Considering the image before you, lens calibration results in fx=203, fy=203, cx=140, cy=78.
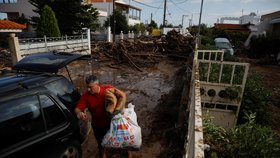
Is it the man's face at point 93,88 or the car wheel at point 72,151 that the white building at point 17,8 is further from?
the car wheel at point 72,151

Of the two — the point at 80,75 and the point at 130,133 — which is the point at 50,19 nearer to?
the point at 80,75

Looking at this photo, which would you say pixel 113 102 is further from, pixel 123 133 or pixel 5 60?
pixel 5 60

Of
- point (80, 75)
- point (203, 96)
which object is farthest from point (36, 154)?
point (80, 75)

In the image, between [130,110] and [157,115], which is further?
[157,115]

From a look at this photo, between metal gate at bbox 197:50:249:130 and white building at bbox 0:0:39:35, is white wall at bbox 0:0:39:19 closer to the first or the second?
white building at bbox 0:0:39:35

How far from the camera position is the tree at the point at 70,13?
2012 centimetres

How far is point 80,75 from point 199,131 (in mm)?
10122

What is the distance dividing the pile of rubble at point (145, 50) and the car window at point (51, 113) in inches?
415

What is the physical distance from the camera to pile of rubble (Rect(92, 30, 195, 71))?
49.7 feet

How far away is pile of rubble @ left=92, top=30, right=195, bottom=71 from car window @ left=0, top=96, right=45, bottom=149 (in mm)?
10898

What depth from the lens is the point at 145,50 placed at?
18750 mm

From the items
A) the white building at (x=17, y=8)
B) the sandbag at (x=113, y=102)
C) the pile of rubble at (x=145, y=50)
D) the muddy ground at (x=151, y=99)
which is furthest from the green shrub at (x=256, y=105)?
the white building at (x=17, y=8)

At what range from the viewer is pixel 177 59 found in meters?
17.8

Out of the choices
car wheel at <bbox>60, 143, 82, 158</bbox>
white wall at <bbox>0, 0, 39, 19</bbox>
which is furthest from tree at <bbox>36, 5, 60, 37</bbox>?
white wall at <bbox>0, 0, 39, 19</bbox>
